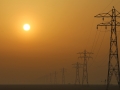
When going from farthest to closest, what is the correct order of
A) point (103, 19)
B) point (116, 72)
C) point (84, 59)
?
point (84, 59), point (116, 72), point (103, 19)

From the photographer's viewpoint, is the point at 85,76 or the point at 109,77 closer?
the point at 109,77

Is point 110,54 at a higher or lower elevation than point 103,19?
lower

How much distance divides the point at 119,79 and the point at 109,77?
2727 mm

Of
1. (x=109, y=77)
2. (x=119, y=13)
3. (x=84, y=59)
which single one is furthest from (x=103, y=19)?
(x=84, y=59)

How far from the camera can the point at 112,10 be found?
3236 inches

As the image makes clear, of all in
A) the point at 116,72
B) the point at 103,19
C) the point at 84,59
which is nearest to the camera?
the point at 103,19

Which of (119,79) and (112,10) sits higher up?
(112,10)

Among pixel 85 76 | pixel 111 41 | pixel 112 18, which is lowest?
pixel 85 76

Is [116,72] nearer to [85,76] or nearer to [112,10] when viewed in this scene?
[112,10]

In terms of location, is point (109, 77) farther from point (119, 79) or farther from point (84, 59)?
point (84, 59)

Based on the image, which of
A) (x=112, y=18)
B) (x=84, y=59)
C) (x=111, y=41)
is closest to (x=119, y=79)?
(x=111, y=41)

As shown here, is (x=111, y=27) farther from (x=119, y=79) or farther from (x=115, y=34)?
(x=119, y=79)

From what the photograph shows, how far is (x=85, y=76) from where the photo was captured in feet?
541

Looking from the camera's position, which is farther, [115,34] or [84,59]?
[84,59]
